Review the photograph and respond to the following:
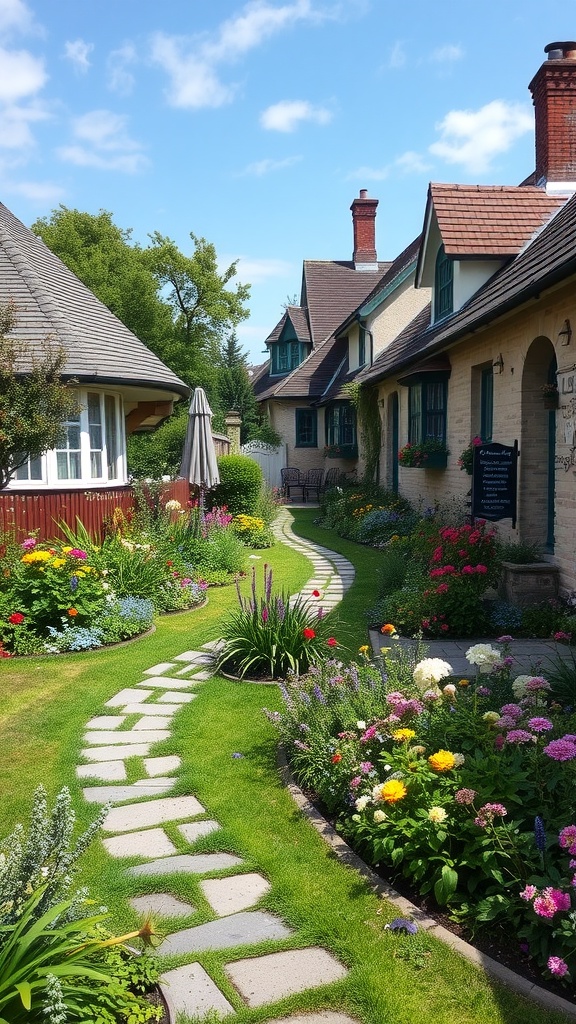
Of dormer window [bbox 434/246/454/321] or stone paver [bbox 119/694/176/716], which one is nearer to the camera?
stone paver [bbox 119/694/176/716]

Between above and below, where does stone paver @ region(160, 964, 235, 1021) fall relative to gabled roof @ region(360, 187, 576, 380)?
below

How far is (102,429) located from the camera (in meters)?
12.2

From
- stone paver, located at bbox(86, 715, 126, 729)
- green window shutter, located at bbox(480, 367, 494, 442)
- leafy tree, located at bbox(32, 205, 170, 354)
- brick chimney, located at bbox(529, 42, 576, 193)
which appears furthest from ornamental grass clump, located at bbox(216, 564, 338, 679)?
leafy tree, located at bbox(32, 205, 170, 354)

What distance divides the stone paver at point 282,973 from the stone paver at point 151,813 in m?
1.34

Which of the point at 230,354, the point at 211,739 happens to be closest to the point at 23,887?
the point at 211,739

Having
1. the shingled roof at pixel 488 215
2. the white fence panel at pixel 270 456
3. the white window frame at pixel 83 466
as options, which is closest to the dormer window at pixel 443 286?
the shingled roof at pixel 488 215

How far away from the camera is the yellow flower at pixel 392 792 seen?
331cm

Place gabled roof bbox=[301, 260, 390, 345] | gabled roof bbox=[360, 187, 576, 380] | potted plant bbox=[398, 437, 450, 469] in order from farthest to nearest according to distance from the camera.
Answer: gabled roof bbox=[301, 260, 390, 345] < potted plant bbox=[398, 437, 450, 469] < gabled roof bbox=[360, 187, 576, 380]

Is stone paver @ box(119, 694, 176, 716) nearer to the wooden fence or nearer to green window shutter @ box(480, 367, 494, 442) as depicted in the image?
the wooden fence

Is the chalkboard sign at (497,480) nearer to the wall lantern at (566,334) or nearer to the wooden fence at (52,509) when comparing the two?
the wall lantern at (566,334)

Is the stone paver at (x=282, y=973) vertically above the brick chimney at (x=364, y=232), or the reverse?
the brick chimney at (x=364, y=232)

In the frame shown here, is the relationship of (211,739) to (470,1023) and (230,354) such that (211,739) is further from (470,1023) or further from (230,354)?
(230,354)

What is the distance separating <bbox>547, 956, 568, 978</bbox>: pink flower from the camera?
8.45ft

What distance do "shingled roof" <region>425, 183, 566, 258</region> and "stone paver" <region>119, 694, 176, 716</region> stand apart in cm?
941
